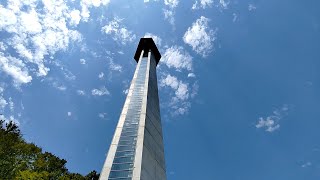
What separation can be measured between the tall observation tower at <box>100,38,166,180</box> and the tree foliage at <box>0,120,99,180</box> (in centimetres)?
813

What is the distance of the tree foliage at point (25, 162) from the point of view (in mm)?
29189

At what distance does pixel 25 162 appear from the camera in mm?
33375

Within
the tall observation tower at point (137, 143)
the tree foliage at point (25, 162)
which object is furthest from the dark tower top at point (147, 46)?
the tree foliage at point (25, 162)

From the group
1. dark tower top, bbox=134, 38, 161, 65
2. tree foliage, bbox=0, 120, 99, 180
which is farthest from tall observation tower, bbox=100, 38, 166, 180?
dark tower top, bbox=134, 38, 161, 65

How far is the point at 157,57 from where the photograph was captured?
70875 mm

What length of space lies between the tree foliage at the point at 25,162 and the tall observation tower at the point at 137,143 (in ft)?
26.7

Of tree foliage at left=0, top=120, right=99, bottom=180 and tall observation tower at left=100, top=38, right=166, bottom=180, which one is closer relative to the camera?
tall observation tower at left=100, top=38, right=166, bottom=180

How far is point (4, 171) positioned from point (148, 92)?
825 inches

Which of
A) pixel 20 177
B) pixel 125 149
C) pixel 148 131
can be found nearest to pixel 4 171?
pixel 20 177

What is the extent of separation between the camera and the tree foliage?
95.8 feet

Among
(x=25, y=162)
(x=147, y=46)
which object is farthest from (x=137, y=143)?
(x=147, y=46)

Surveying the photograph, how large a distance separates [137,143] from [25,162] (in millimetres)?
13001

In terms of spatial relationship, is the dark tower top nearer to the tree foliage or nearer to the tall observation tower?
the tall observation tower

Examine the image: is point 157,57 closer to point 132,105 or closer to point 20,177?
point 132,105
